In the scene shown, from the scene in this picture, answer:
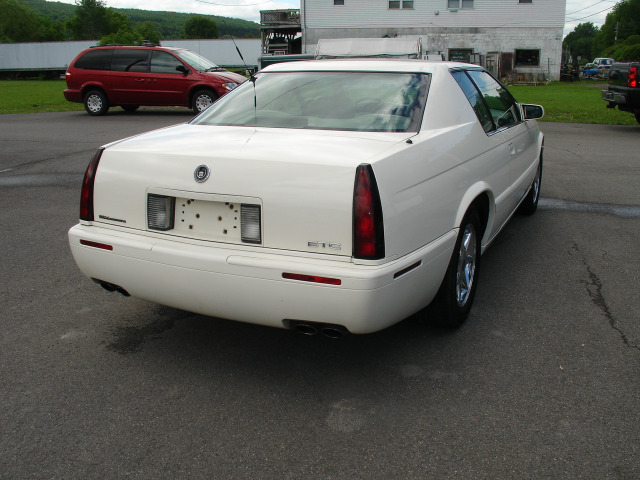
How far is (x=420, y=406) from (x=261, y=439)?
76 cm

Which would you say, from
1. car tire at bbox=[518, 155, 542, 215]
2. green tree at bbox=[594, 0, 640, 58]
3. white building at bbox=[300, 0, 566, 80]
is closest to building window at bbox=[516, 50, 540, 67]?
white building at bbox=[300, 0, 566, 80]

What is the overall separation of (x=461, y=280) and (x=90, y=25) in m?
125

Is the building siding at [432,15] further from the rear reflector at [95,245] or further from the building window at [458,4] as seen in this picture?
the rear reflector at [95,245]

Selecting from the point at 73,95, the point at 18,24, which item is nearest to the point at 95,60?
the point at 73,95

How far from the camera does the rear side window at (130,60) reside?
51.9 feet

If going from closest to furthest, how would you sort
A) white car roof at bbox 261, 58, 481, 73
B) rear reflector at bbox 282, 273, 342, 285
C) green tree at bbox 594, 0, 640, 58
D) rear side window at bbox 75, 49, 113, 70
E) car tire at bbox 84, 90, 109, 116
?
1. rear reflector at bbox 282, 273, 342, 285
2. white car roof at bbox 261, 58, 481, 73
3. rear side window at bbox 75, 49, 113, 70
4. car tire at bbox 84, 90, 109, 116
5. green tree at bbox 594, 0, 640, 58

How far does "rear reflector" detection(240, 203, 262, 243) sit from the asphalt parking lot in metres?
0.75

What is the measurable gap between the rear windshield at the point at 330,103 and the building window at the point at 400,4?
33.0m

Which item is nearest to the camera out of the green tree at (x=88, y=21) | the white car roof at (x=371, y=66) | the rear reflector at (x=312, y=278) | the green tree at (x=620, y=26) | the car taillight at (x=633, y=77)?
the rear reflector at (x=312, y=278)

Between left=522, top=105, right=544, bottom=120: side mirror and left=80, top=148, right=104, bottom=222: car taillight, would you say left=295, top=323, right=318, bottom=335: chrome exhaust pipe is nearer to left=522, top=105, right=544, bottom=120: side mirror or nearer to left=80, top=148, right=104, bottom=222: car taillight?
left=80, top=148, right=104, bottom=222: car taillight

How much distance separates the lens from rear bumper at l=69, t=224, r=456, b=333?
2.76 metres

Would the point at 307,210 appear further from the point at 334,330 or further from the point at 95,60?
the point at 95,60

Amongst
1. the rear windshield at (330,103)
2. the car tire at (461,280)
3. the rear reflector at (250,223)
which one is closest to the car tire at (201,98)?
the rear windshield at (330,103)

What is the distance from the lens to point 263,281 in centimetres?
283
